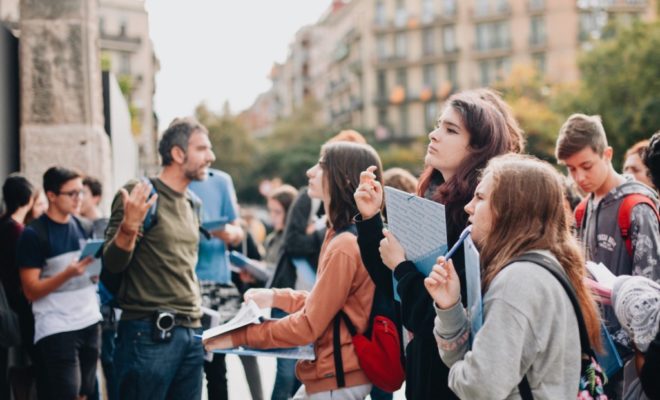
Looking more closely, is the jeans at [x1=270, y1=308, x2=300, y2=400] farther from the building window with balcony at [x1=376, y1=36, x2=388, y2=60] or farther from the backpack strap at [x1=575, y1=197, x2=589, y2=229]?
the building window with balcony at [x1=376, y1=36, x2=388, y2=60]

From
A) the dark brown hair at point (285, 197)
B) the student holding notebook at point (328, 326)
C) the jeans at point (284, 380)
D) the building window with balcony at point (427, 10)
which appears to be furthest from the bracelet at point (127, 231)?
the building window with balcony at point (427, 10)

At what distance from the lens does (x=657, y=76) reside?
2972 cm

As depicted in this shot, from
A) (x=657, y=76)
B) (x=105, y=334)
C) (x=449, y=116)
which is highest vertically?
(x=657, y=76)

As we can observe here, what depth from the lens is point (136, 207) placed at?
4379 mm

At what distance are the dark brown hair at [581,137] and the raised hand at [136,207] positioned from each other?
2.29 meters

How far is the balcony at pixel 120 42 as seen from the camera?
7556 cm

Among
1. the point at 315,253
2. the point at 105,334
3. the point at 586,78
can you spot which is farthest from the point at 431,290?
the point at 586,78

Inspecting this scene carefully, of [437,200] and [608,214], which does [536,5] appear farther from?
[437,200]

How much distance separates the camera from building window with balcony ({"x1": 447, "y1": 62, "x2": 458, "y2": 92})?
225ft

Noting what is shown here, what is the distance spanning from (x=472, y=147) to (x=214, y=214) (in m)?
3.18

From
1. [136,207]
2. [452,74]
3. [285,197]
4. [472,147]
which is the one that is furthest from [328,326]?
[452,74]

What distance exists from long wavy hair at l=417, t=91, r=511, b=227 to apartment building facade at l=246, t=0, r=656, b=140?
62.3m

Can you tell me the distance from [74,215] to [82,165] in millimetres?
1105

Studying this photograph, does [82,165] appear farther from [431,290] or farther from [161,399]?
[431,290]
